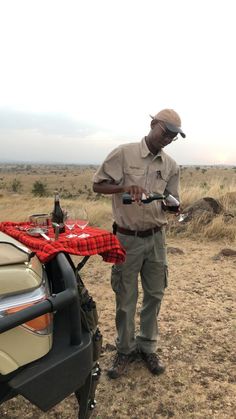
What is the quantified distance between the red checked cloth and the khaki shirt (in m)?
0.49

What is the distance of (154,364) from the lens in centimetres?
328

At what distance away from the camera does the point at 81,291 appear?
2371 millimetres

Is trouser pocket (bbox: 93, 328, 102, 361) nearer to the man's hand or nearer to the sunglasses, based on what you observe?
the man's hand

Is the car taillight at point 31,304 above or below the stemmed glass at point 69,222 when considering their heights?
below

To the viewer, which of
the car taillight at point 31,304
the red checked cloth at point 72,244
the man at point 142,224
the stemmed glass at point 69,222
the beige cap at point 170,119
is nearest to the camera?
the car taillight at point 31,304

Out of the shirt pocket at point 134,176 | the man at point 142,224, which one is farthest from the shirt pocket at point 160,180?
the shirt pocket at point 134,176

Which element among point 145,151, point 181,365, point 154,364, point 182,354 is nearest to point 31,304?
point 145,151

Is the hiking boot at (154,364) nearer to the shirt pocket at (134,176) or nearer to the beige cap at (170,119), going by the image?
the shirt pocket at (134,176)

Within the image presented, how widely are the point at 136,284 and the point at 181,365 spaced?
31.5 inches

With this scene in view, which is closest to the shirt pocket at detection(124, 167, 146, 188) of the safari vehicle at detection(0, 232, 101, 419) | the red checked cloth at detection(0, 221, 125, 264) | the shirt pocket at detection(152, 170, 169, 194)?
the shirt pocket at detection(152, 170, 169, 194)

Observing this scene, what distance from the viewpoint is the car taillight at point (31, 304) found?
1.75 meters

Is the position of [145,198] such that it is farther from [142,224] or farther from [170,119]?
[170,119]

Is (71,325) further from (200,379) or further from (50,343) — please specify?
(200,379)

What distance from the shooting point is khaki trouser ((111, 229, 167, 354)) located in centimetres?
314
